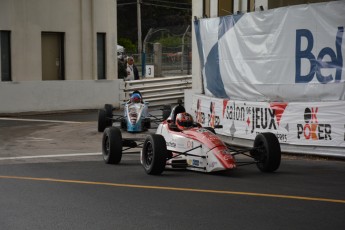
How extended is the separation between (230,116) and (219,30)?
2.49 metres

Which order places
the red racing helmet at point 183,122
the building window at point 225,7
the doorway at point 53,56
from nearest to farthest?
the red racing helmet at point 183,122 → the building window at point 225,7 → the doorway at point 53,56

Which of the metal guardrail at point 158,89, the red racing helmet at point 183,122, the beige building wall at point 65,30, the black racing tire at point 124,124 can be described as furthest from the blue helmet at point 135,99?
the metal guardrail at point 158,89

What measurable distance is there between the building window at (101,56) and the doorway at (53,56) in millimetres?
1649

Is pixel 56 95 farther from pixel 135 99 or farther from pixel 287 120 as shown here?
pixel 287 120

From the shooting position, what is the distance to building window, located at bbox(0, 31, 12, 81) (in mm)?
26641

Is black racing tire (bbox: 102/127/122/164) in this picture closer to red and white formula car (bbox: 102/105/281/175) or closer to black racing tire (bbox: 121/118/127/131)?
red and white formula car (bbox: 102/105/281/175)

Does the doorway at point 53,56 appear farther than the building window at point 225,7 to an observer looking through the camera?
Yes

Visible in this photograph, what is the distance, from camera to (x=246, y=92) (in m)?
17.6

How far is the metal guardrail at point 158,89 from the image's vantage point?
29906 millimetres

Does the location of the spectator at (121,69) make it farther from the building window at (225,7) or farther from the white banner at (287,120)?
the white banner at (287,120)

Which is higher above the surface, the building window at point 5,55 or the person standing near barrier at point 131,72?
the building window at point 5,55

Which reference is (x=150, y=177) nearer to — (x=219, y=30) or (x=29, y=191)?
(x=29, y=191)

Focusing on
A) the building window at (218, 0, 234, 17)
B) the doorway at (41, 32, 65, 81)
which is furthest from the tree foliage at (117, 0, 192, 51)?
the building window at (218, 0, 234, 17)

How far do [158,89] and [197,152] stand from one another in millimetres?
18110
